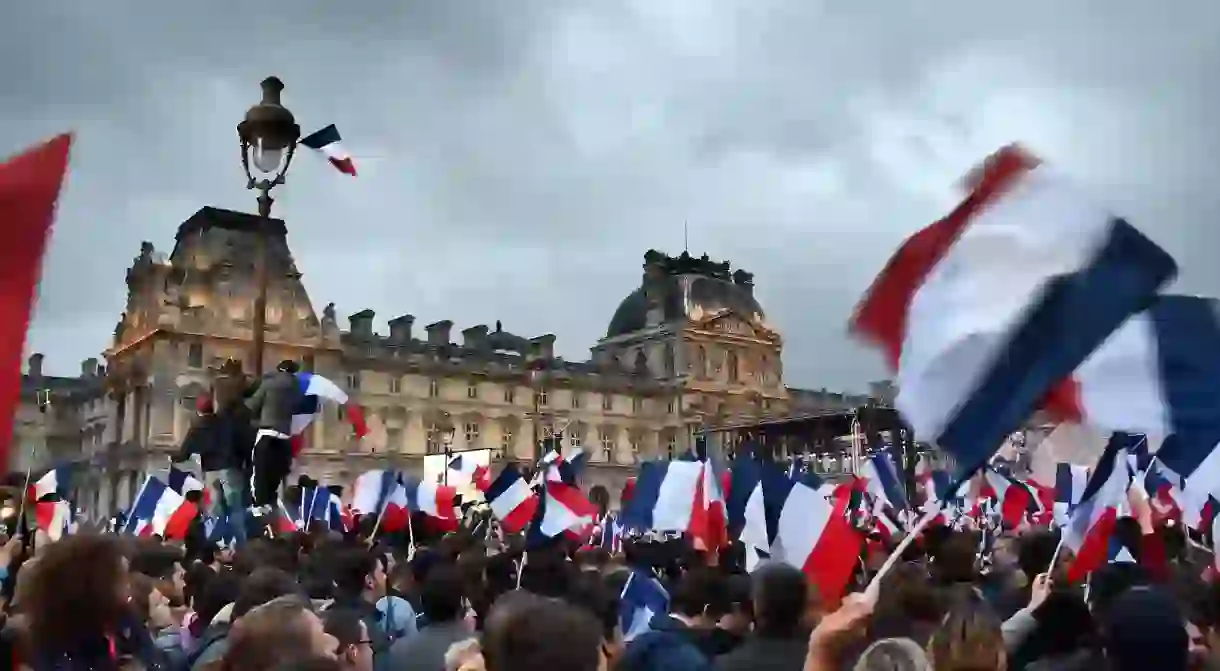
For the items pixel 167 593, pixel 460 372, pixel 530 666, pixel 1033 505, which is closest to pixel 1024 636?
pixel 530 666

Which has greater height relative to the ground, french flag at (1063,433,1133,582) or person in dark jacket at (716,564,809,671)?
french flag at (1063,433,1133,582)

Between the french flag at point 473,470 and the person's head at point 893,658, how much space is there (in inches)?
611

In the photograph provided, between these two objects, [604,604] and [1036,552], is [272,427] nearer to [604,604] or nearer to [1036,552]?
[604,604]

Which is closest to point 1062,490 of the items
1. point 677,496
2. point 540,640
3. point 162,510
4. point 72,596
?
point 677,496

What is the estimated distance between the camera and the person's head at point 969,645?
3.33 meters

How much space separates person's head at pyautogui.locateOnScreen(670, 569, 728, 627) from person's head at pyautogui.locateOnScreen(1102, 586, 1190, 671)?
2281mm

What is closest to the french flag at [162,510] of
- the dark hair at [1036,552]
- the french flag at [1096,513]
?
the dark hair at [1036,552]

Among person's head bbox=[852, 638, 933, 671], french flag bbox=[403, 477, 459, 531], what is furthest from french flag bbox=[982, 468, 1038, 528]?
person's head bbox=[852, 638, 933, 671]

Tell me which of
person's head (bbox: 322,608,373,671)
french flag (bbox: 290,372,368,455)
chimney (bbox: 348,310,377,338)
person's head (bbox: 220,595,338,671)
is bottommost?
person's head (bbox: 322,608,373,671)

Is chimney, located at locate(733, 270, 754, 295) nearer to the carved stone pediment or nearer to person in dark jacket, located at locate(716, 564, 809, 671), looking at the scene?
the carved stone pediment

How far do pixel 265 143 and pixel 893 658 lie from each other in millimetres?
7819

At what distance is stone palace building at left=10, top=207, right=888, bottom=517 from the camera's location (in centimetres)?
5725

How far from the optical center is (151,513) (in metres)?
13.5

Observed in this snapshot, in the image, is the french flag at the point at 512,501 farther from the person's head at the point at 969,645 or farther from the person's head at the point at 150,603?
the person's head at the point at 969,645
